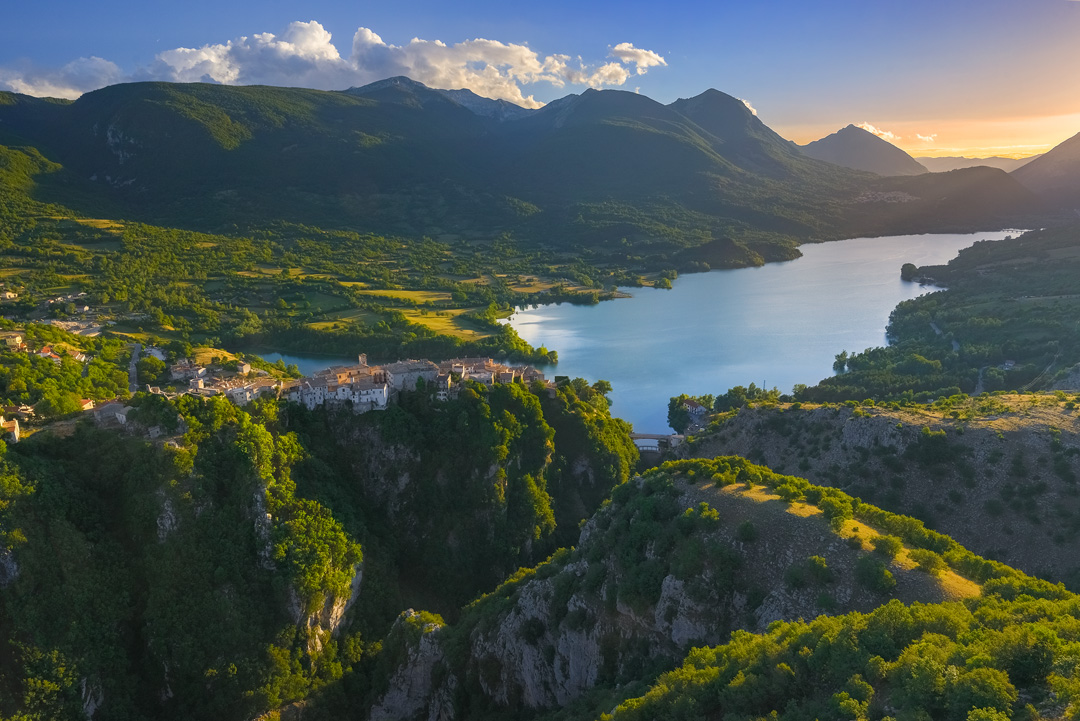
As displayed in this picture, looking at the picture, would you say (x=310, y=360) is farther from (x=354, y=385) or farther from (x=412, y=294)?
(x=354, y=385)

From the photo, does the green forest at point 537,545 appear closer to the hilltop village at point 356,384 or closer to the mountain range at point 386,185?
the hilltop village at point 356,384

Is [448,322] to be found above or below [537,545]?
above

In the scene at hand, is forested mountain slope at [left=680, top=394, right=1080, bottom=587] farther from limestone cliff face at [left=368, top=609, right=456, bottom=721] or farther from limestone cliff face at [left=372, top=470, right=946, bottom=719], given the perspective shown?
limestone cliff face at [left=368, top=609, right=456, bottom=721]

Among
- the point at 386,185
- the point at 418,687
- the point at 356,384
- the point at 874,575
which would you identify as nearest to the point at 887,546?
the point at 874,575

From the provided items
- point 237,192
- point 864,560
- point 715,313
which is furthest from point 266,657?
point 237,192

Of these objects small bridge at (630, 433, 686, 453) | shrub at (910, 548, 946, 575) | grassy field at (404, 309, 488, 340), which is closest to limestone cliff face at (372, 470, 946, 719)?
shrub at (910, 548, 946, 575)
